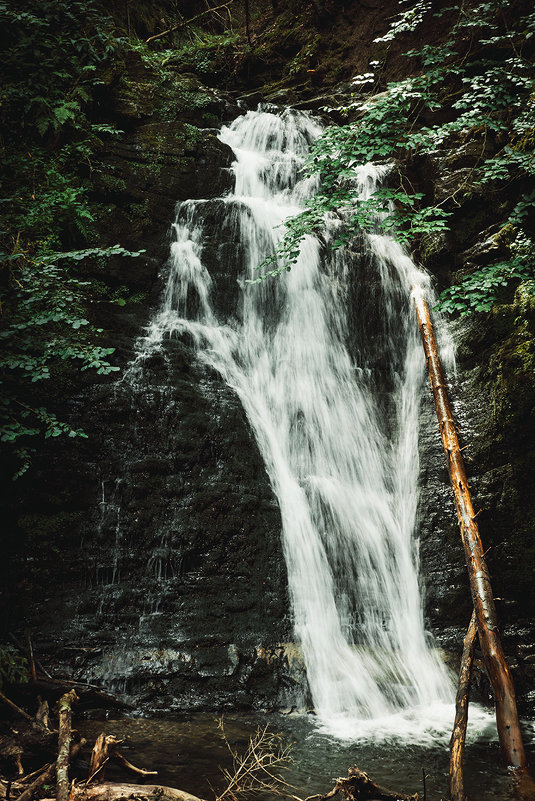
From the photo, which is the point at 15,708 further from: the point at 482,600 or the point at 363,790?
the point at 482,600

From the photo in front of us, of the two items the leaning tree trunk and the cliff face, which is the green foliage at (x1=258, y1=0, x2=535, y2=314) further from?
the leaning tree trunk

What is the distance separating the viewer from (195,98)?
11.0 metres

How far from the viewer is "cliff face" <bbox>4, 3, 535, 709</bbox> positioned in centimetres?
447

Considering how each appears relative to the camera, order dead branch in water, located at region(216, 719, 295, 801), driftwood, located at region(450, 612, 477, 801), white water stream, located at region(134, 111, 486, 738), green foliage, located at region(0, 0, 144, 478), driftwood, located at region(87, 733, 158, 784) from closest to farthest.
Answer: driftwood, located at region(87, 733, 158, 784), driftwood, located at region(450, 612, 477, 801), dead branch in water, located at region(216, 719, 295, 801), green foliage, located at region(0, 0, 144, 478), white water stream, located at region(134, 111, 486, 738)

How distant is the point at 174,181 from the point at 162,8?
8871mm

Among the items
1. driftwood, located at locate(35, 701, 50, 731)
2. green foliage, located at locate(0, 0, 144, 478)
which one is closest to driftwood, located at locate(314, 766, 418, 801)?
driftwood, located at locate(35, 701, 50, 731)

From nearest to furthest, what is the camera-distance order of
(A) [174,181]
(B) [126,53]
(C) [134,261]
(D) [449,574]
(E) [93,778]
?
1. (E) [93,778]
2. (D) [449,574]
3. (C) [134,261]
4. (A) [174,181]
5. (B) [126,53]

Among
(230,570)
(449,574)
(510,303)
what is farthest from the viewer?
(510,303)

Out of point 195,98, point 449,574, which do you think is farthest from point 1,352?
point 195,98

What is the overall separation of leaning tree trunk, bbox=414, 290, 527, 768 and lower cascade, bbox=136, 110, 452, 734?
2.68ft

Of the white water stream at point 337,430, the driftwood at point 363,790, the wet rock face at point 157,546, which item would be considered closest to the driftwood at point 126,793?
the driftwood at point 363,790

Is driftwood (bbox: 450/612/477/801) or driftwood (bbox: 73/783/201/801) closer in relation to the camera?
driftwood (bbox: 73/783/201/801)

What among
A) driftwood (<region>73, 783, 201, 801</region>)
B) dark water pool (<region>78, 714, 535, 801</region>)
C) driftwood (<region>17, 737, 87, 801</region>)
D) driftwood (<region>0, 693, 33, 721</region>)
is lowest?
dark water pool (<region>78, 714, 535, 801</region>)

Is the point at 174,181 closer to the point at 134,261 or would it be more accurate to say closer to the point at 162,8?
the point at 134,261
